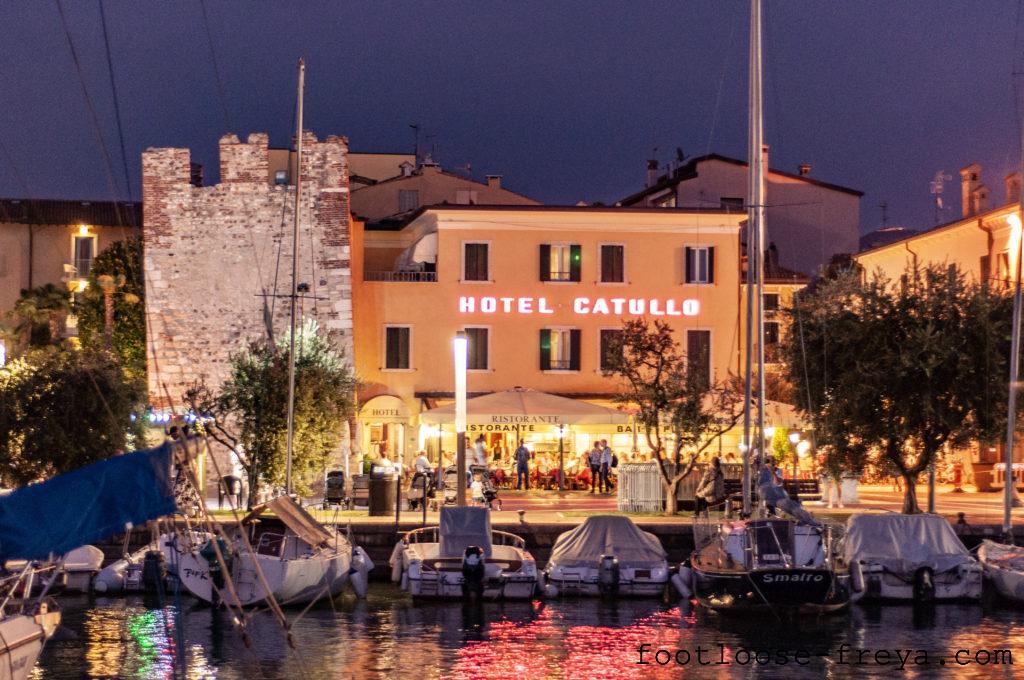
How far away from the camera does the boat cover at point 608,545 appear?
93.3 feet

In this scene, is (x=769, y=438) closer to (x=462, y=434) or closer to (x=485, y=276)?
(x=485, y=276)

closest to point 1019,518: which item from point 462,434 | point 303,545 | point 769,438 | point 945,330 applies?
point 945,330

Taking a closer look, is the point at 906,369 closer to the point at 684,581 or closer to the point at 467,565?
the point at 684,581

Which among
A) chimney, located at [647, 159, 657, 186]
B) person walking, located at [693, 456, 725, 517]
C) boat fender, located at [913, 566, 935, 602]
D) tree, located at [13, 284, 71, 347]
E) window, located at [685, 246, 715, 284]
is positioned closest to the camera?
boat fender, located at [913, 566, 935, 602]

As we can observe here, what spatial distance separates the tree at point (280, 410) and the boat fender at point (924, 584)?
1564 centimetres

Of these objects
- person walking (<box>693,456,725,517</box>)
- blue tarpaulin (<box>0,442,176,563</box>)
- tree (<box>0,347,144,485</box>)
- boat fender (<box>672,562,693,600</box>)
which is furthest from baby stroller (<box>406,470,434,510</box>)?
blue tarpaulin (<box>0,442,176,563</box>)

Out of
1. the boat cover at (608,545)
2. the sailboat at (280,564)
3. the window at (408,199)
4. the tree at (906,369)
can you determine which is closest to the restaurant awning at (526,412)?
the tree at (906,369)

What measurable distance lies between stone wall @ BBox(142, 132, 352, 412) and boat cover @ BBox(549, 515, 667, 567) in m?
19.5

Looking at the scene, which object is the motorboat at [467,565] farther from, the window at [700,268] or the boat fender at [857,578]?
the window at [700,268]

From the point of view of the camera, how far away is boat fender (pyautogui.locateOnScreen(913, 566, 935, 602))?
91.1 ft

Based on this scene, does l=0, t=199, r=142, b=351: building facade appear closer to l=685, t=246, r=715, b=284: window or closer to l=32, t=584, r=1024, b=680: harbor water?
l=685, t=246, r=715, b=284: window

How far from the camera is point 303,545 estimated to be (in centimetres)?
2716

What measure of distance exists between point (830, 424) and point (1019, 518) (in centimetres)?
545

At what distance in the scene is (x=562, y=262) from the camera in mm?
49500
